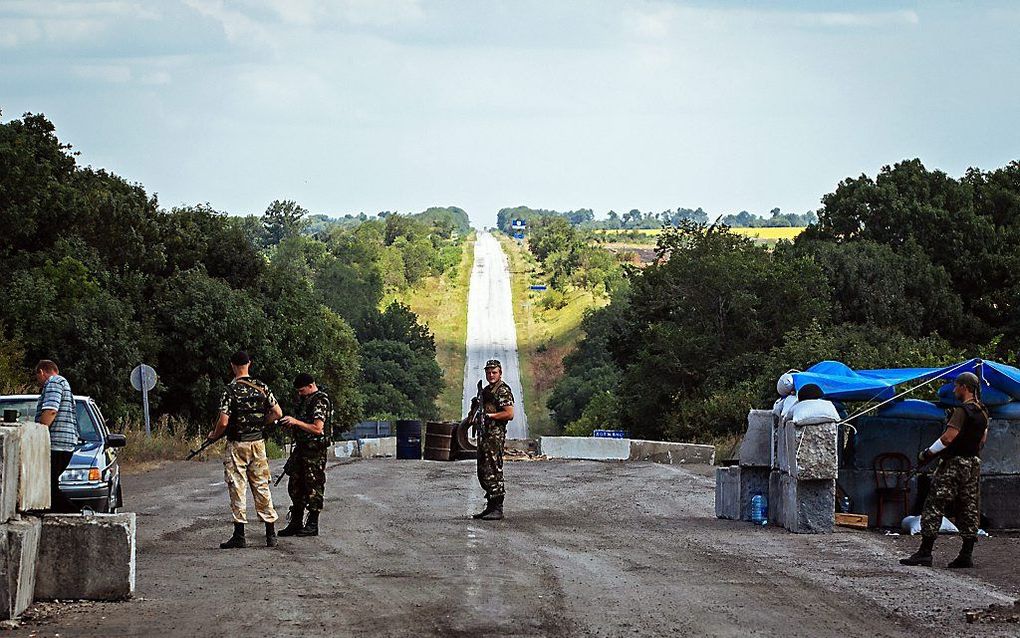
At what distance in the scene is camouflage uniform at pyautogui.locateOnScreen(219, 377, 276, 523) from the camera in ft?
48.0

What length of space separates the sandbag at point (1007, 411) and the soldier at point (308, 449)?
8.96 metres

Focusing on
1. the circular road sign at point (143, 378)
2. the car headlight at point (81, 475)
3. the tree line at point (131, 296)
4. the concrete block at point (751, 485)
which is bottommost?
the concrete block at point (751, 485)

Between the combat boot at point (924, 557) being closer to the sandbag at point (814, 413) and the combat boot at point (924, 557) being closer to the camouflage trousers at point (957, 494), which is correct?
the camouflage trousers at point (957, 494)

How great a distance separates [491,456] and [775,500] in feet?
13.4

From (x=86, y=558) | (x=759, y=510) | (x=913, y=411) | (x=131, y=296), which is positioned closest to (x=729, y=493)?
(x=759, y=510)

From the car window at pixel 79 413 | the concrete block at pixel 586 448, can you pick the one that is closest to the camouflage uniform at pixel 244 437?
the car window at pixel 79 413

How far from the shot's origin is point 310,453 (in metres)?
16.0

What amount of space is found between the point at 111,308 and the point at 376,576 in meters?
34.1

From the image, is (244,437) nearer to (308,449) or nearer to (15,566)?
(308,449)

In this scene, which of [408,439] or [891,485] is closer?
[891,485]

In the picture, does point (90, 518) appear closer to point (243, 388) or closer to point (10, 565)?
point (10, 565)

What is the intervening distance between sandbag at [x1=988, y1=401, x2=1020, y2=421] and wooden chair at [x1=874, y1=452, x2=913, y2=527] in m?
1.42

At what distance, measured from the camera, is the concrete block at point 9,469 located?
32.8 ft

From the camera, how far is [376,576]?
42.2 feet
